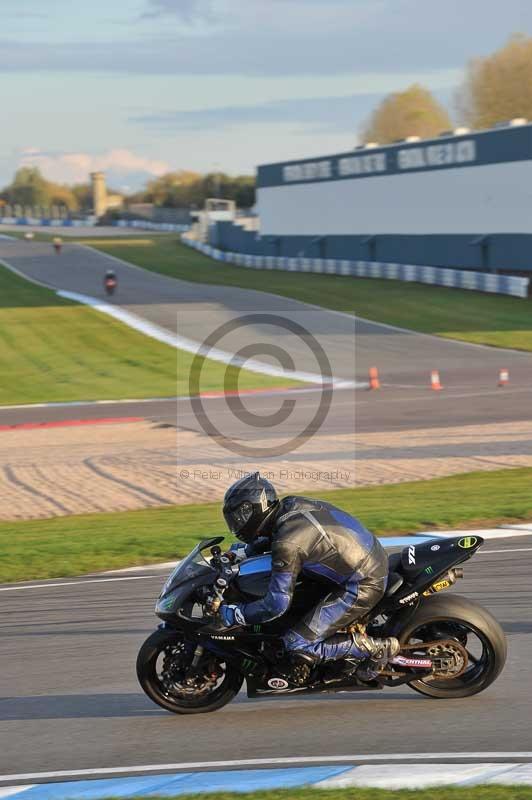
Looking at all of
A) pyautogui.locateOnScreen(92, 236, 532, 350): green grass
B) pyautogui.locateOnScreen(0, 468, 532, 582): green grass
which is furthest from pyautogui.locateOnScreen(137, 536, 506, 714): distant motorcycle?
pyautogui.locateOnScreen(92, 236, 532, 350): green grass

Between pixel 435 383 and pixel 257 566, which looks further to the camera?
pixel 435 383

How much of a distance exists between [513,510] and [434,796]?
27.8ft

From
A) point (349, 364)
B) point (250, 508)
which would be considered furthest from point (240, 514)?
point (349, 364)

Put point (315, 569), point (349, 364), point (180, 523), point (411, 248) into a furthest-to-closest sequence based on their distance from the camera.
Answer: point (411, 248) < point (349, 364) < point (180, 523) < point (315, 569)

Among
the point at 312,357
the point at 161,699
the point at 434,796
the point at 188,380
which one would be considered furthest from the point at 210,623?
the point at 312,357

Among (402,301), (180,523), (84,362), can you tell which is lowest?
(180,523)

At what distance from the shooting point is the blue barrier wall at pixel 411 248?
2088 inches

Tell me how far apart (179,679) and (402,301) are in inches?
1713

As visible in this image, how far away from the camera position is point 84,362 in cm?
3822

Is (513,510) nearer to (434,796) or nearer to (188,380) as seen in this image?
(434,796)

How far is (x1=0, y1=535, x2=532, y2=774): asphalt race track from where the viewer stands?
257 inches

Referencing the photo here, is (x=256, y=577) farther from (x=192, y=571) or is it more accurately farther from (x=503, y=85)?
(x=503, y=85)

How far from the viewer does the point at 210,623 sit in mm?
7051

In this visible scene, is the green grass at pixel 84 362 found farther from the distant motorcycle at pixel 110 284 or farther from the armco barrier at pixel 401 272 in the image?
the armco barrier at pixel 401 272
